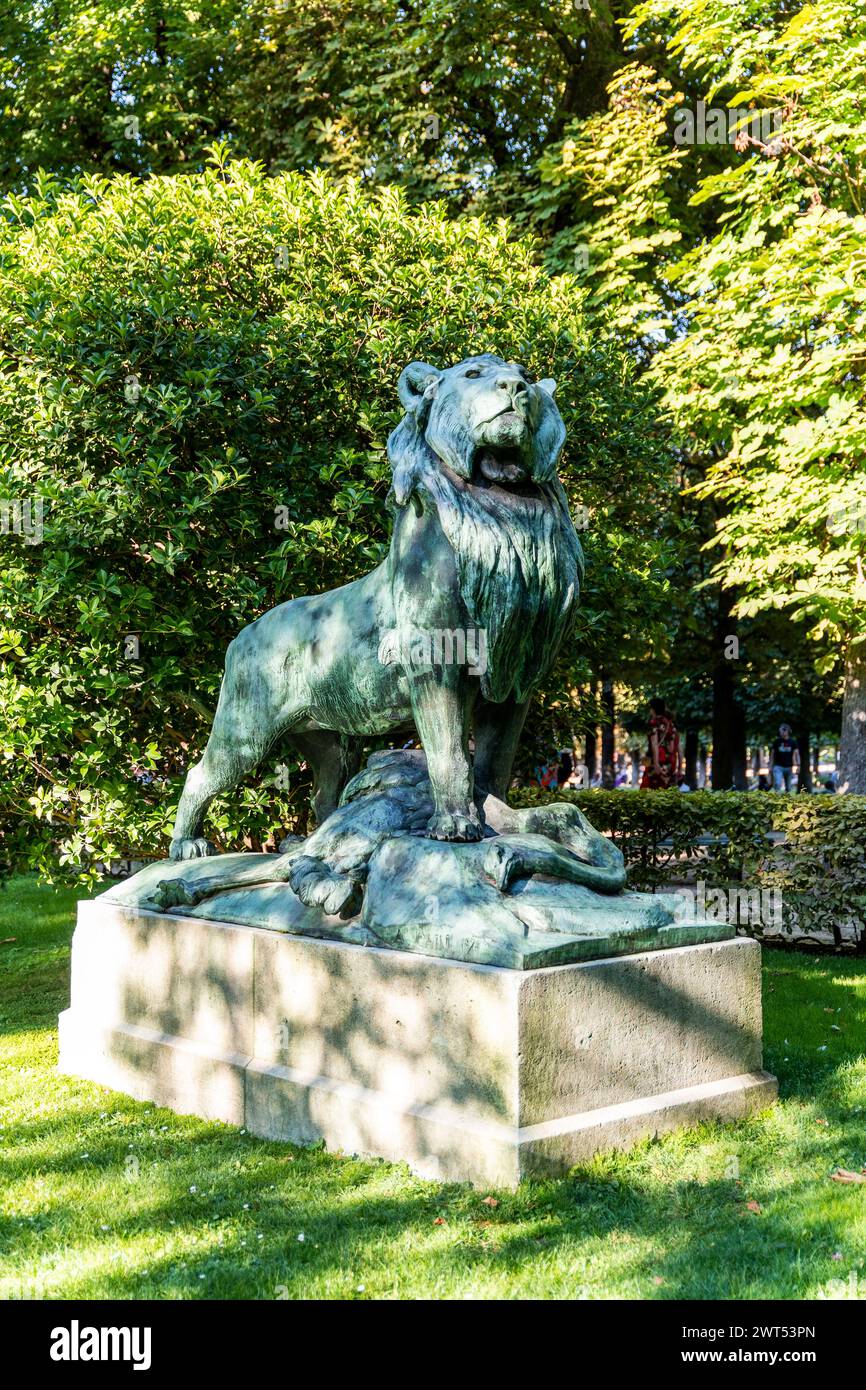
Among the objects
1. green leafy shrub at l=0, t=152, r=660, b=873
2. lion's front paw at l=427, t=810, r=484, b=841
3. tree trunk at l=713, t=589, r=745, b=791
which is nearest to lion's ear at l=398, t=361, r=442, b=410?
lion's front paw at l=427, t=810, r=484, b=841

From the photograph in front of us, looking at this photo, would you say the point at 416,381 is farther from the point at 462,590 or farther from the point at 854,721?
the point at 854,721

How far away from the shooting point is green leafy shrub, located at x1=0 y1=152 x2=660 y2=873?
755 centimetres

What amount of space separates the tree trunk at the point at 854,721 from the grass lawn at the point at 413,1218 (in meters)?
7.73

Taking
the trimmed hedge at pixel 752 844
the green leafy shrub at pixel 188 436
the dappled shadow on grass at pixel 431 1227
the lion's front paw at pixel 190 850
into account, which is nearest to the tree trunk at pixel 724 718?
the trimmed hedge at pixel 752 844

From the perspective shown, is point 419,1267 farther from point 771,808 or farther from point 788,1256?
point 771,808

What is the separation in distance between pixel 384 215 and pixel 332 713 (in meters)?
4.85

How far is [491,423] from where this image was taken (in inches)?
192

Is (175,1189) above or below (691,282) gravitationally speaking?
below

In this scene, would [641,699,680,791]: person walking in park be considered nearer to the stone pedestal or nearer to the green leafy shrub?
the green leafy shrub

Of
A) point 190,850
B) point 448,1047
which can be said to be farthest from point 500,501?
point 190,850

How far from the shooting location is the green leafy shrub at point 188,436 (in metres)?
A: 7.55

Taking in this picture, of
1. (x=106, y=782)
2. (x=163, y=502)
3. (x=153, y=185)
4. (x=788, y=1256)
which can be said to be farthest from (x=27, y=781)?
(x=788, y=1256)

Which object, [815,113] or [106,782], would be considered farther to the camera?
[815,113]

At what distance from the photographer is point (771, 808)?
1051 cm
